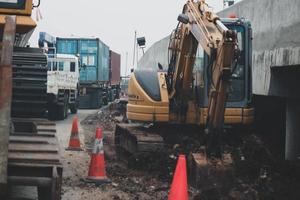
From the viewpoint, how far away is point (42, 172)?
4.84 metres

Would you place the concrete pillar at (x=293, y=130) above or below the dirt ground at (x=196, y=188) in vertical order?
above

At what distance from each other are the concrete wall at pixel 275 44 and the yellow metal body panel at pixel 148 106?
1868 millimetres

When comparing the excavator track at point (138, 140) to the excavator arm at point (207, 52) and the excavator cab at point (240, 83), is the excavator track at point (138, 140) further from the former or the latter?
the excavator cab at point (240, 83)

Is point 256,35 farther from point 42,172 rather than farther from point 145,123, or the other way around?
point 42,172

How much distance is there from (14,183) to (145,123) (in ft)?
23.7

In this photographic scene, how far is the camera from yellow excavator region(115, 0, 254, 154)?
987 centimetres

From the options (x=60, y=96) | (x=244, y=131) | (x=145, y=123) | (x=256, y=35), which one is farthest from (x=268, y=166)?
(x=60, y=96)

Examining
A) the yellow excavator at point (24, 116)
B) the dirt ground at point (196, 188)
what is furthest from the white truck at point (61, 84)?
the yellow excavator at point (24, 116)

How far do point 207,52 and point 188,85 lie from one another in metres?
2.05

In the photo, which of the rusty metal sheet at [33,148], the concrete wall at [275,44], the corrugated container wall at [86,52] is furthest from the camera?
the corrugated container wall at [86,52]

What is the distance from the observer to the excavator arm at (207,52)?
842cm

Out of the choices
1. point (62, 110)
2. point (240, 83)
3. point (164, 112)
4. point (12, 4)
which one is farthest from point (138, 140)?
point (62, 110)

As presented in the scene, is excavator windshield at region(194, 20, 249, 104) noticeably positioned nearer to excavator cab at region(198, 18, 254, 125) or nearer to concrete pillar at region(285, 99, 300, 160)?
excavator cab at region(198, 18, 254, 125)

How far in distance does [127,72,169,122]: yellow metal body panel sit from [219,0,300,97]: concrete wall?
1.87m
